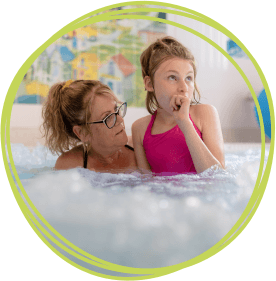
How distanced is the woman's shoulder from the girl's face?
1.31 feet

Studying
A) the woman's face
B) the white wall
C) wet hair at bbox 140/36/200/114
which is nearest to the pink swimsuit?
the woman's face

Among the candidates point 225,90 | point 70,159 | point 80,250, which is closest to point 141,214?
point 80,250

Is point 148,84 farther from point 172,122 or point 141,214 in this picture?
point 141,214

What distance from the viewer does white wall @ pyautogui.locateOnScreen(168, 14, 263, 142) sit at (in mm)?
1544

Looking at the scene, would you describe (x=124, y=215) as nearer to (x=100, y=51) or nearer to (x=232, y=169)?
(x=232, y=169)

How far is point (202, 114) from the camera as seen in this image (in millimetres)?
1097

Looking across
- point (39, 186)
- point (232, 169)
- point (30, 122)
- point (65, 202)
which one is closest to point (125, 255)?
point (65, 202)

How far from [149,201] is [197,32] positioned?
636 millimetres

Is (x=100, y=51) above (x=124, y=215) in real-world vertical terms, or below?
above

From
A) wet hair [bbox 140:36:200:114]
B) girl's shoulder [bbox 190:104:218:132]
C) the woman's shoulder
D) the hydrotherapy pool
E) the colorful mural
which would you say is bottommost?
the hydrotherapy pool

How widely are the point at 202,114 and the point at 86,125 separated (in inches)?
17.1

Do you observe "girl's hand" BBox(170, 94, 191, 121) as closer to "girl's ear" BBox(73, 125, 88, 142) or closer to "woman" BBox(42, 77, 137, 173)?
"woman" BBox(42, 77, 137, 173)

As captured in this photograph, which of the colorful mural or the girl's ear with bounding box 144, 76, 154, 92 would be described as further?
the colorful mural

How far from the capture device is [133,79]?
1.62 metres
